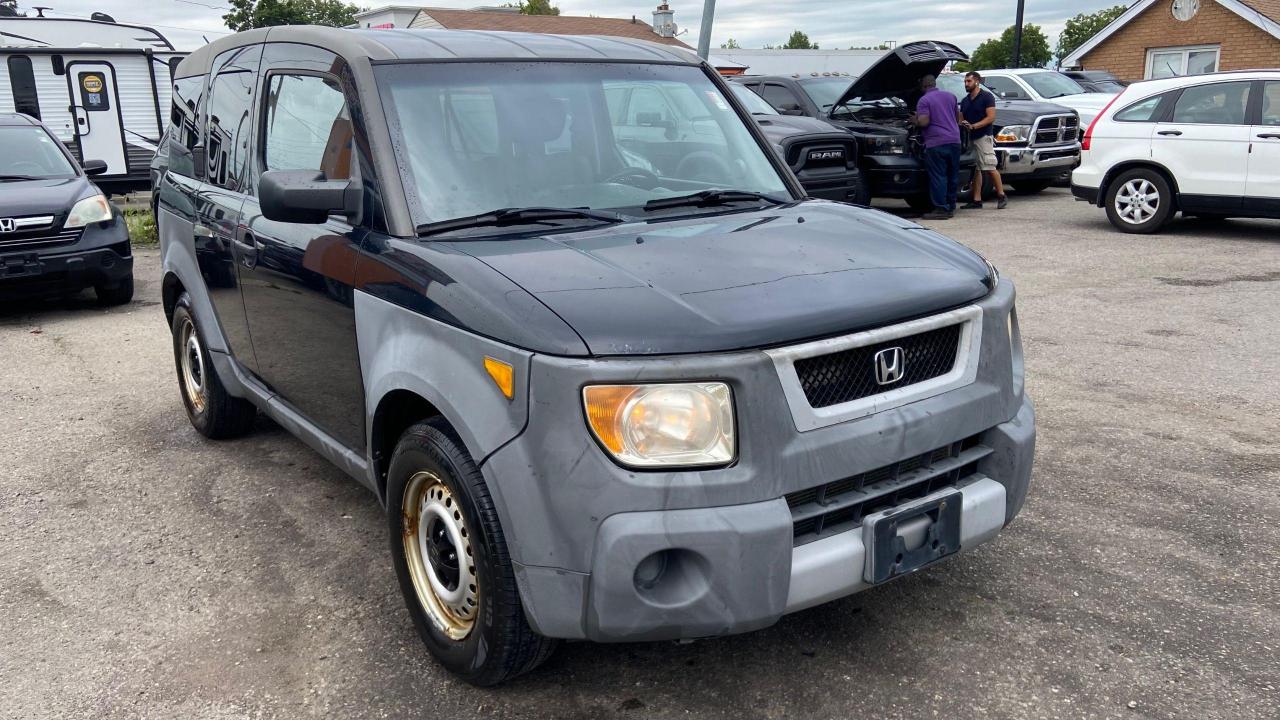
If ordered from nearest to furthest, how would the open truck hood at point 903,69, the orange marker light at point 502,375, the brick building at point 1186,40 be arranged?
the orange marker light at point 502,375 → the open truck hood at point 903,69 → the brick building at point 1186,40

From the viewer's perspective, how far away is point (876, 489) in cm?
281

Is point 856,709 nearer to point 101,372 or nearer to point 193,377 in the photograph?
point 193,377

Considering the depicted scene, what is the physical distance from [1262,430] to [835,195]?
7240mm

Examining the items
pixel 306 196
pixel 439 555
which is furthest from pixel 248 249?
pixel 439 555

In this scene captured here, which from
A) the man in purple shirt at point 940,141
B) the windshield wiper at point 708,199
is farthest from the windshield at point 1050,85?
the windshield wiper at point 708,199

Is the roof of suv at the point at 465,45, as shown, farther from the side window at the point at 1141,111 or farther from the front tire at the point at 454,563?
the side window at the point at 1141,111

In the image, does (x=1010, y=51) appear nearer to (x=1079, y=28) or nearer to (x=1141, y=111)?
(x=1079, y=28)

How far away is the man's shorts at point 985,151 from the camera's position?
13.5 meters

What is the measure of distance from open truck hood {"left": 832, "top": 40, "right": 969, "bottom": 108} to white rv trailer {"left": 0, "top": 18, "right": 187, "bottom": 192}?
→ 11.6 meters

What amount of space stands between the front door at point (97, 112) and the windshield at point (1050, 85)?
15.0 metres

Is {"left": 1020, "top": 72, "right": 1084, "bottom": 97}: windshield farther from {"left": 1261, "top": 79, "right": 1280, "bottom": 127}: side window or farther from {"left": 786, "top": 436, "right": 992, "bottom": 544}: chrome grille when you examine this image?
{"left": 786, "top": 436, "right": 992, "bottom": 544}: chrome grille

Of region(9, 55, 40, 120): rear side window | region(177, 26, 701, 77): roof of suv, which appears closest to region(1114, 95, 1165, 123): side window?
region(177, 26, 701, 77): roof of suv

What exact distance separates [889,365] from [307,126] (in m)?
2.37

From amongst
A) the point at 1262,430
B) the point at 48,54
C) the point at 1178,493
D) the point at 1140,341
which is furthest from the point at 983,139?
the point at 48,54
